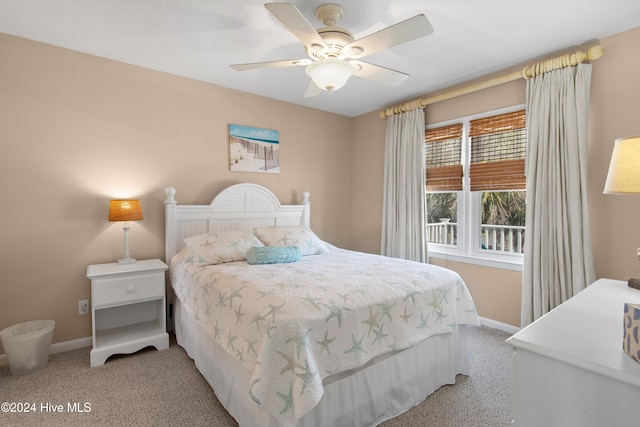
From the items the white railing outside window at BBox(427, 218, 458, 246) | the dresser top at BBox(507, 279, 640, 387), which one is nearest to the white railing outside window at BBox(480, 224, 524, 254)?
the white railing outside window at BBox(427, 218, 458, 246)

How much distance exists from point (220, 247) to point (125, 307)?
43.4 inches

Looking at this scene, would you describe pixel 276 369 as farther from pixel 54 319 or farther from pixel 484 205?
pixel 484 205

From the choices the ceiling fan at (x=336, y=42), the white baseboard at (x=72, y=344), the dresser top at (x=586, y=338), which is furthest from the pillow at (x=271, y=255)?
the dresser top at (x=586, y=338)

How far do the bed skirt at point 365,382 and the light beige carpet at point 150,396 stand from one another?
3.5 inches

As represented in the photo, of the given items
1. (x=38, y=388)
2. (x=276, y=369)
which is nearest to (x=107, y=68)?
(x=38, y=388)

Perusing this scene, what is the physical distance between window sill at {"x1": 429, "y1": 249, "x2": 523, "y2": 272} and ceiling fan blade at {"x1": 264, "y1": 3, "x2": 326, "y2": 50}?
2579 millimetres

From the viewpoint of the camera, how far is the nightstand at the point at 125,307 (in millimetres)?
2420

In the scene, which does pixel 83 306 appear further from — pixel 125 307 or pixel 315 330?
pixel 315 330

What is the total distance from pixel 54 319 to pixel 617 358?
11.6 feet

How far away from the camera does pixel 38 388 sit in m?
2.10

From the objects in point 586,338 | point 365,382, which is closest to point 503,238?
point 365,382

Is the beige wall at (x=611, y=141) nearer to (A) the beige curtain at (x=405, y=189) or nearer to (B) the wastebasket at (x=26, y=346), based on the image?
(A) the beige curtain at (x=405, y=189)

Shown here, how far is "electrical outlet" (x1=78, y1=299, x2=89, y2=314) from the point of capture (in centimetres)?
271

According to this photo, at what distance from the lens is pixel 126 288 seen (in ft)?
8.28
